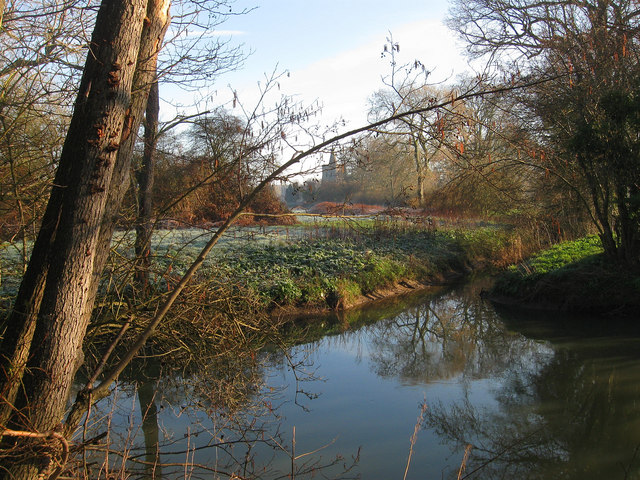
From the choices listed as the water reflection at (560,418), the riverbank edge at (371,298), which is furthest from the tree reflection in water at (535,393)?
the riverbank edge at (371,298)

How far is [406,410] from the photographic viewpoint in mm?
6371

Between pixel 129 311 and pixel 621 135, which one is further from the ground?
pixel 621 135

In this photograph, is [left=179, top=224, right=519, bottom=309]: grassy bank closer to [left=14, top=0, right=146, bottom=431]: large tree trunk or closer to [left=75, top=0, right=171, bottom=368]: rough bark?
[left=75, top=0, right=171, bottom=368]: rough bark

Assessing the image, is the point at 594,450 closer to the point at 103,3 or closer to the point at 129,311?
the point at 129,311

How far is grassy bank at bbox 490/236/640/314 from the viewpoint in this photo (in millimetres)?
10328

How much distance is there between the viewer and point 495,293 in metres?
12.6

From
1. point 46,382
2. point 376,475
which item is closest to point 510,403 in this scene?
point 376,475

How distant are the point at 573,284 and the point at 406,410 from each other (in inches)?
249

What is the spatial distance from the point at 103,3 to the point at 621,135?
371 inches

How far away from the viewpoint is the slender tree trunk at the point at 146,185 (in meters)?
5.93

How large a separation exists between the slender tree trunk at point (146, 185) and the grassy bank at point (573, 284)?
7.93m

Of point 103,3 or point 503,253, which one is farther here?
point 503,253

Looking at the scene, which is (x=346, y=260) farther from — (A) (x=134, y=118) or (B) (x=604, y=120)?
(A) (x=134, y=118)

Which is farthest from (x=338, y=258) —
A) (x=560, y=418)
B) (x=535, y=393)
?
(x=560, y=418)
